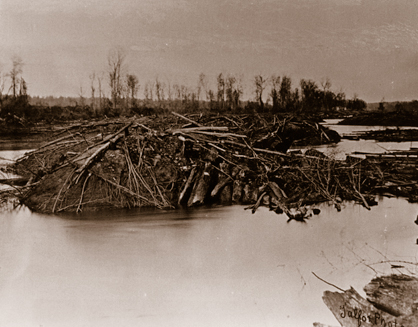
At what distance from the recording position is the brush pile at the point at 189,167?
513 centimetres

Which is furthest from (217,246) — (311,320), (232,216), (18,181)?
(18,181)

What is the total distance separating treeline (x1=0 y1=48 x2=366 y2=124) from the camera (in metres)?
5.14

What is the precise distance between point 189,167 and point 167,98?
3.75 ft

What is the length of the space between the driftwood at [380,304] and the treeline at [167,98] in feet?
8.35

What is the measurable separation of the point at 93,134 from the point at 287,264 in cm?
366

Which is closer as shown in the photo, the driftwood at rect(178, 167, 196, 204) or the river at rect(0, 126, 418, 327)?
the river at rect(0, 126, 418, 327)

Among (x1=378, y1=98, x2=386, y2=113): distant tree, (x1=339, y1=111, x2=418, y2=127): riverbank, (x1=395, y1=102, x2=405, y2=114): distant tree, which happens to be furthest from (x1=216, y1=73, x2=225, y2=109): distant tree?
(x1=395, y1=102, x2=405, y2=114): distant tree

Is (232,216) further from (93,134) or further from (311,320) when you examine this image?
(93,134)

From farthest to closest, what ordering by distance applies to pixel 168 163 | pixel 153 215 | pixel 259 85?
pixel 168 163, pixel 259 85, pixel 153 215

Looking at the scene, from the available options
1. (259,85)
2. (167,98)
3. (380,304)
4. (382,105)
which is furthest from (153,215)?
(382,105)

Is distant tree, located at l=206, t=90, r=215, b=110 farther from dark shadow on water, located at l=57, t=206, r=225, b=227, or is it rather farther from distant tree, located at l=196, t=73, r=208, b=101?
dark shadow on water, located at l=57, t=206, r=225, b=227

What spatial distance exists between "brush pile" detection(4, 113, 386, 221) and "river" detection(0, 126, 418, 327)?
0.30m

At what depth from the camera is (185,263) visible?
4.39 meters

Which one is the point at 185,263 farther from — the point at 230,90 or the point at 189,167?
the point at 230,90
